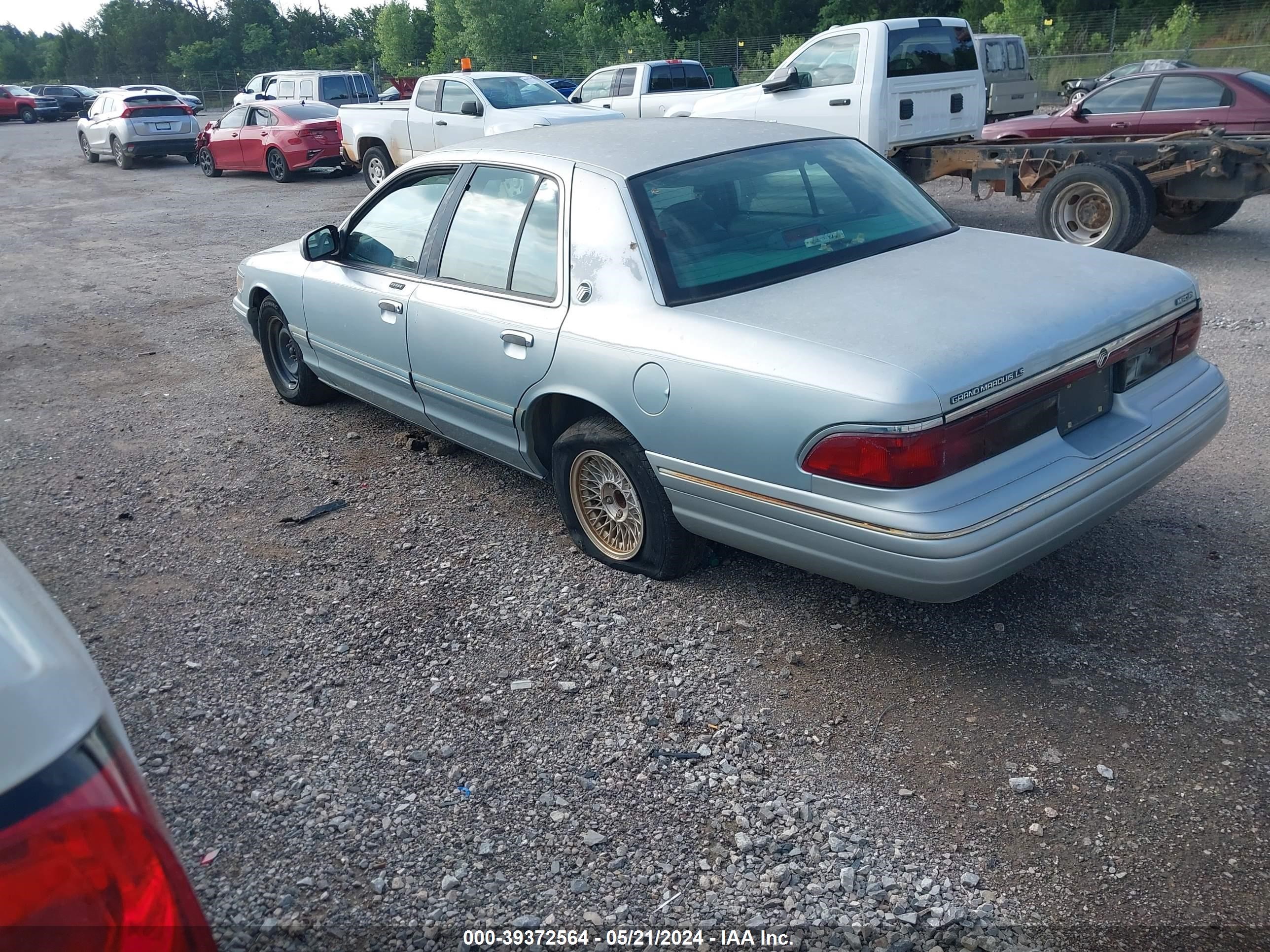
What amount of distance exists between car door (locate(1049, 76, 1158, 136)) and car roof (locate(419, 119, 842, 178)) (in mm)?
7831

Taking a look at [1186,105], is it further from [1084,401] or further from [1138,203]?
[1084,401]

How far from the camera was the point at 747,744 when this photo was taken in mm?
3135

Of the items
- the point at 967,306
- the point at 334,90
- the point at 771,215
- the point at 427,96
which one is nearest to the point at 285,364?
the point at 771,215

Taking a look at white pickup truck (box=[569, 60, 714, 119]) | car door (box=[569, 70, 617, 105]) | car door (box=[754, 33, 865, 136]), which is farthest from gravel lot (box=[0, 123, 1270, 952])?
car door (box=[569, 70, 617, 105])

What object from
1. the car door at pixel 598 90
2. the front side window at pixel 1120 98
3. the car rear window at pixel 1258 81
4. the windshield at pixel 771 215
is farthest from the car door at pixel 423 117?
the windshield at pixel 771 215

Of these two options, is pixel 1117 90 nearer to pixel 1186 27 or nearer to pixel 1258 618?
pixel 1258 618

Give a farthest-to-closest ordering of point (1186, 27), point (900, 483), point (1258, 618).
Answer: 1. point (1186, 27)
2. point (1258, 618)
3. point (900, 483)

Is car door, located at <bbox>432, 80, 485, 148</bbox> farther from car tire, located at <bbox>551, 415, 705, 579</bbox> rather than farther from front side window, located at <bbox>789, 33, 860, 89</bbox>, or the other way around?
car tire, located at <bbox>551, 415, 705, 579</bbox>

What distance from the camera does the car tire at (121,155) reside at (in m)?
22.9

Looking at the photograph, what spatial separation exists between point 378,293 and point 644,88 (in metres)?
13.0

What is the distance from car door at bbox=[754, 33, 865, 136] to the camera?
10641 mm

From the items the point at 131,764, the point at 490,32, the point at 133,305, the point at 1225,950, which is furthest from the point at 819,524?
the point at 490,32

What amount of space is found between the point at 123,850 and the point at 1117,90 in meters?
12.6

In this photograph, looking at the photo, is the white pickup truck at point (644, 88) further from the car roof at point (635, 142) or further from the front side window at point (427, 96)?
the car roof at point (635, 142)
